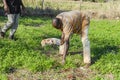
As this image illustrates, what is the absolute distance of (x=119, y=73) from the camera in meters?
8.05

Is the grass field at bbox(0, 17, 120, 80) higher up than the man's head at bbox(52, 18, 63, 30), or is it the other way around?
the man's head at bbox(52, 18, 63, 30)

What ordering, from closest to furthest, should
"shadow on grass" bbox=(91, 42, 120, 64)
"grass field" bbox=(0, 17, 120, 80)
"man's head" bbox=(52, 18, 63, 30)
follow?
"man's head" bbox=(52, 18, 63, 30) < "grass field" bbox=(0, 17, 120, 80) < "shadow on grass" bbox=(91, 42, 120, 64)

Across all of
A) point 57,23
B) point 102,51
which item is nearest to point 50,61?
point 57,23

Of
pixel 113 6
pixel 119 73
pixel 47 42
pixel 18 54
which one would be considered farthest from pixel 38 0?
pixel 119 73

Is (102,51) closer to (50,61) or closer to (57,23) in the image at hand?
(50,61)

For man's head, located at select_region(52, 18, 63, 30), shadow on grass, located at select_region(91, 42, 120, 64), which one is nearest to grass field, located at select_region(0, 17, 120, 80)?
shadow on grass, located at select_region(91, 42, 120, 64)

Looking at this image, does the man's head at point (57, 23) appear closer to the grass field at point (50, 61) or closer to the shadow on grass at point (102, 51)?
the grass field at point (50, 61)

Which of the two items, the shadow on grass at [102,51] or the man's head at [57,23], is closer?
the man's head at [57,23]

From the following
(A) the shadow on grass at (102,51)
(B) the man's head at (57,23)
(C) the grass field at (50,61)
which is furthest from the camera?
(A) the shadow on grass at (102,51)

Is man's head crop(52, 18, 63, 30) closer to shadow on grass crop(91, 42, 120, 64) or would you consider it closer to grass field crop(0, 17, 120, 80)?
grass field crop(0, 17, 120, 80)

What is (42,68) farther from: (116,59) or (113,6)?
(113,6)

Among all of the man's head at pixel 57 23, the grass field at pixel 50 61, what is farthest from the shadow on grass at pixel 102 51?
the man's head at pixel 57 23

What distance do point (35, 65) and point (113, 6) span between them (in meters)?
13.2

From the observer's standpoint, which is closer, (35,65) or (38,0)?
(35,65)
